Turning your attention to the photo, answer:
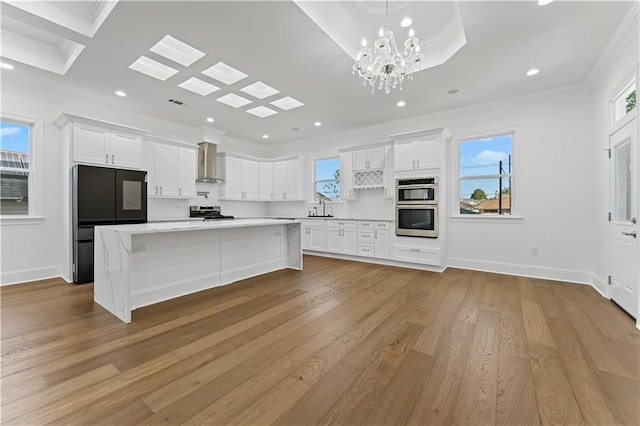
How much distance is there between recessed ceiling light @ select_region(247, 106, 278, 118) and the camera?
524 centimetres

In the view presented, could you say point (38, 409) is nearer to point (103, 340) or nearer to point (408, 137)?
point (103, 340)

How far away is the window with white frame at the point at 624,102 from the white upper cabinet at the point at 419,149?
2.05 meters

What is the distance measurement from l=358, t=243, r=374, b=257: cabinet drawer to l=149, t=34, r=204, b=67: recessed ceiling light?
428cm

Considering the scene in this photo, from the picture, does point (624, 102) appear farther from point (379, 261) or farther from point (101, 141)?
point (101, 141)

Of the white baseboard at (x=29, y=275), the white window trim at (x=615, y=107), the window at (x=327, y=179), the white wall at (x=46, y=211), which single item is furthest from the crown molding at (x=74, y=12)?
the white window trim at (x=615, y=107)

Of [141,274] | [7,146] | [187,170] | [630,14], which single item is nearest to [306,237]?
[187,170]

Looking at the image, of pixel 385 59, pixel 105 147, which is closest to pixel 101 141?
pixel 105 147

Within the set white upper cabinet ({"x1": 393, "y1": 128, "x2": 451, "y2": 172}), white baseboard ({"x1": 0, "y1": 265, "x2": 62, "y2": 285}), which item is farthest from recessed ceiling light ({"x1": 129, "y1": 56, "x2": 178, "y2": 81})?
white upper cabinet ({"x1": 393, "y1": 128, "x2": 451, "y2": 172})

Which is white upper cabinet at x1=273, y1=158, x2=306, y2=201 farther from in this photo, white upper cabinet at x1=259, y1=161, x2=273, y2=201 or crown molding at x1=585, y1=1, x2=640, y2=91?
crown molding at x1=585, y1=1, x2=640, y2=91

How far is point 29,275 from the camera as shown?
4059mm

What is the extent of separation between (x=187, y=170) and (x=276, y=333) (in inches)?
186

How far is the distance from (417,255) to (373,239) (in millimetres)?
939

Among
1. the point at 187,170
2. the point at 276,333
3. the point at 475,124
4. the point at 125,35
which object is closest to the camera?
the point at 276,333

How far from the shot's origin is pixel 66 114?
13.2ft
